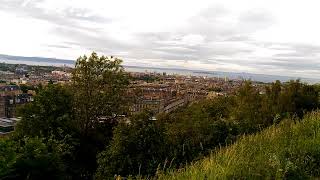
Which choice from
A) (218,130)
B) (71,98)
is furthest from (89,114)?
(218,130)

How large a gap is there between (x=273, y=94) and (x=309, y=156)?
21.0 m

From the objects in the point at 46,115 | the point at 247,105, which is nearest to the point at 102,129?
the point at 46,115

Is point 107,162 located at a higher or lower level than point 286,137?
lower

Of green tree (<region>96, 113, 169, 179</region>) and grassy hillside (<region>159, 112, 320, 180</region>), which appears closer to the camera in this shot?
grassy hillside (<region>159, 112, 320, 180</region>)

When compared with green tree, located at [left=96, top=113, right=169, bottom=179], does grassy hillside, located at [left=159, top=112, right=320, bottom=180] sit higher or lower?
higher

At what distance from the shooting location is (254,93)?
26.7 m

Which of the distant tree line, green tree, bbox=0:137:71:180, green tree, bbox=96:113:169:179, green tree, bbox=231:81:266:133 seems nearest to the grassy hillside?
the distant tree line

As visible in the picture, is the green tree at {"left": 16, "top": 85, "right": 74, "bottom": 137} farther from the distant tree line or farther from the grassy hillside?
the grassy hillside

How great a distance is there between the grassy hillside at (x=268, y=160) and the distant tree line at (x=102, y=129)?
5.76 m

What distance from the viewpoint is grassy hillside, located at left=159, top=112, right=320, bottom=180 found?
3.98 meters

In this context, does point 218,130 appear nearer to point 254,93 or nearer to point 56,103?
point 56,103

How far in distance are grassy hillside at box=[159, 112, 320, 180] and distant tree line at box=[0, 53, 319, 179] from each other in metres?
5.76

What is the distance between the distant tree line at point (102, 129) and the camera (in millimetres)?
12086

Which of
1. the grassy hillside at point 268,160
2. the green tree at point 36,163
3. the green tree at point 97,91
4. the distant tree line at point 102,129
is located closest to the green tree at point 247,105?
the distant tree line at point 102,129
